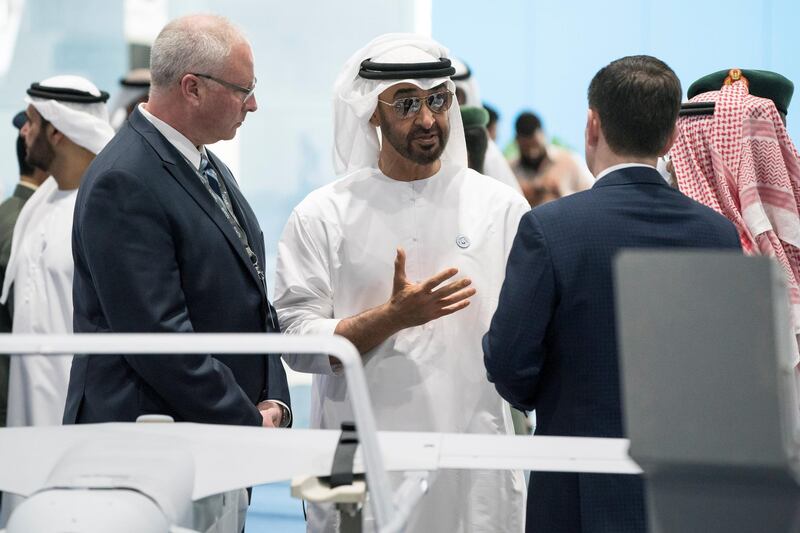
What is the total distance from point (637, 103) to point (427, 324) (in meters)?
0.90

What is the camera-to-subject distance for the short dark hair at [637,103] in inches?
93.3

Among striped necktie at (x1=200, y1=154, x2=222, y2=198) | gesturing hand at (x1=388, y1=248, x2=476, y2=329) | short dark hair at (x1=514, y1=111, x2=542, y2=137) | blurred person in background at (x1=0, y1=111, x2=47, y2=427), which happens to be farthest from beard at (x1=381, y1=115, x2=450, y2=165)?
short dark hair at (x1=514, y1=111, x2=542, y2=137)

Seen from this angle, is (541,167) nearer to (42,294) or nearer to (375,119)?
(42,294)

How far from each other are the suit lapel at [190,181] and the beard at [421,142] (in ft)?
1.74

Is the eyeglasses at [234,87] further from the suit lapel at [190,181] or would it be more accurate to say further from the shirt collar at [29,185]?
the shirt collar at [29,185]

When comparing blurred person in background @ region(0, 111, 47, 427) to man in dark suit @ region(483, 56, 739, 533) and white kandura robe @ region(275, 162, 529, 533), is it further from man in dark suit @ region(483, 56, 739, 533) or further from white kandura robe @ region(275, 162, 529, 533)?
man in dark suit @ region(483, 56, 739, 533)

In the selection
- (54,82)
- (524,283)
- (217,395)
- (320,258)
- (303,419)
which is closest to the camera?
(524,283)

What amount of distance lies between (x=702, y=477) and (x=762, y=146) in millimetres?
1703

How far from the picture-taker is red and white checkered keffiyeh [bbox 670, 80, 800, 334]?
285 centimetres

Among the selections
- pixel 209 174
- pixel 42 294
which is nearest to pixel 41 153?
pixel 42 294

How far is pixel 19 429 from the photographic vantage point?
1.93 meters

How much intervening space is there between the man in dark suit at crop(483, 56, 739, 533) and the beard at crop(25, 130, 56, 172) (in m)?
2.53

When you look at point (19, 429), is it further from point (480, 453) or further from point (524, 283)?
point (524, 283)

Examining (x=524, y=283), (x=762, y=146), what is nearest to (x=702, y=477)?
(x=524, y=283)
